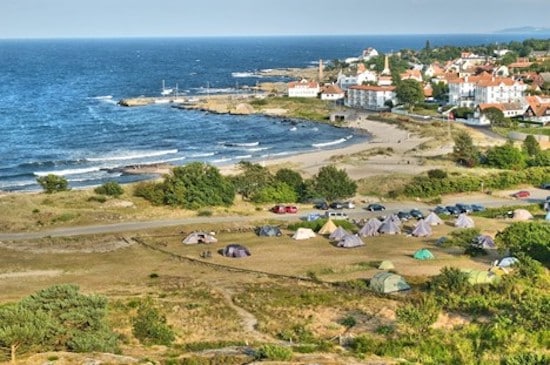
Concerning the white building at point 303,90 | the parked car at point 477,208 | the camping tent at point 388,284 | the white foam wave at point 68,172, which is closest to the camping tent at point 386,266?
the camping tent at point 388,284

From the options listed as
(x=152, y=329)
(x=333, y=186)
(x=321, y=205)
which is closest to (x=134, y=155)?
(x=333, y=186)

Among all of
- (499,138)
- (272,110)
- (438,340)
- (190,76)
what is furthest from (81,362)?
(190,76)

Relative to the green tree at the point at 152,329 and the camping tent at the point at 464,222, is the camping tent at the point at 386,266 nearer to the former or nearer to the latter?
the camping tent at the point at 464,222

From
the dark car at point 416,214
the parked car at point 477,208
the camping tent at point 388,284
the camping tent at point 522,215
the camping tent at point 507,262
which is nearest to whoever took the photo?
the camping tent at point 388,284

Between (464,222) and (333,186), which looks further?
(333,186)

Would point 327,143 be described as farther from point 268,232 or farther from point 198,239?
point 198,239

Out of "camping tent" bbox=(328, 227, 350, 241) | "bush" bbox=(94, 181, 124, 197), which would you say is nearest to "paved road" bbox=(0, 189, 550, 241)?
"camping tent" bbox=(328, 227, 350, 241)

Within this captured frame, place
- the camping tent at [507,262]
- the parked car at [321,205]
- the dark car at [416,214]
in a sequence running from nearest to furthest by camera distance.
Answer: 1. the camping tent at [507,262]
2. the dark car at [416,214]
3. the parked car at [321,205]
